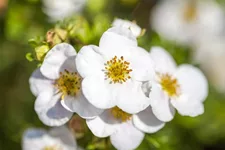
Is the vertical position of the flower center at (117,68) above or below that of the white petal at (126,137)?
above

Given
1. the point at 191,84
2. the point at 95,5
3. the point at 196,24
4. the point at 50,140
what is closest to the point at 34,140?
the point at 50,140

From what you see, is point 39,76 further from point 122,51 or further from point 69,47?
point 122,51

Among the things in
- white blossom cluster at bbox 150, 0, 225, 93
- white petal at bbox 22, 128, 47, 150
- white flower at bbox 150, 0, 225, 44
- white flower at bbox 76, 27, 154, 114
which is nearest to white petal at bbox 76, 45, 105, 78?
white flower at bbox 76, 27, 154, 114

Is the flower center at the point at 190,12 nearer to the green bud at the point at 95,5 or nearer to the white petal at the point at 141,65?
the green bud at the point at 95,5

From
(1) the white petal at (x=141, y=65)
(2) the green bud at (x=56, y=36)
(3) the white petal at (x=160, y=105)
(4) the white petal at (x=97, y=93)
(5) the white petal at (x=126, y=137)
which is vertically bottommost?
(5) the white petal at (x=126, y=137)

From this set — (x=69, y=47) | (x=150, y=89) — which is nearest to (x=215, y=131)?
(x=150, y=89)

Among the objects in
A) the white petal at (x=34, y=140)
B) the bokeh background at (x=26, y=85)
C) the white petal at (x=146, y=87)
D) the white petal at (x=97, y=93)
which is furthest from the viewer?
the bokeh background at (x=26, y=85)

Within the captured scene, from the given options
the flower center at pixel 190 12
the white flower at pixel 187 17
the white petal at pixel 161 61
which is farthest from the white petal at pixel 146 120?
the flower center at pixel 190 12
